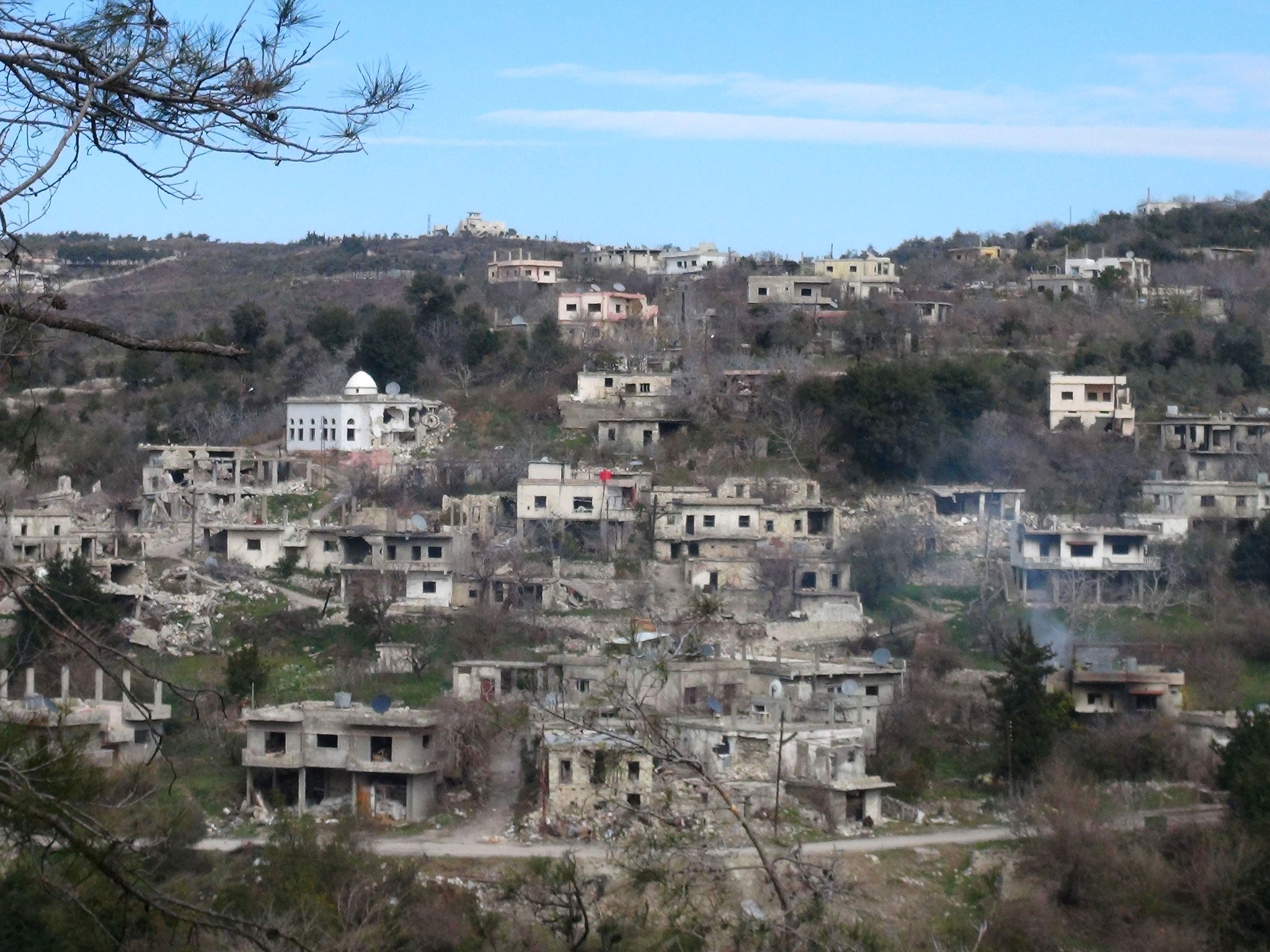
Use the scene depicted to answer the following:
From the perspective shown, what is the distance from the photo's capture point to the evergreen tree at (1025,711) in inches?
848

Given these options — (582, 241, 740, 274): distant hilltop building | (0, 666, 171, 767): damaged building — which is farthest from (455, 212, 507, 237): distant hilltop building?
(0, 666, 171, 767): damaged building

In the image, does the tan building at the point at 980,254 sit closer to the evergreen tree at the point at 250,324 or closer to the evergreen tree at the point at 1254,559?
the evergreen tree at the point at 250,324

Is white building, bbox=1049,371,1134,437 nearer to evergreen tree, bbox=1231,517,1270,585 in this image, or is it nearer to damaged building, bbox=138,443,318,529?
evergreen tree, bbox=1231,517,1270,585

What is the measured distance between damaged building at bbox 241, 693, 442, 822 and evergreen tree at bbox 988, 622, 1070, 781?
629 cm

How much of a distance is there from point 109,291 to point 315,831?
42.0 meters

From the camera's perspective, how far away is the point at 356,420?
3300 centimetres

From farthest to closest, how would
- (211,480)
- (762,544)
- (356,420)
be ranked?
(356,420), (211,480), (762,544)

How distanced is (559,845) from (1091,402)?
58.8ft

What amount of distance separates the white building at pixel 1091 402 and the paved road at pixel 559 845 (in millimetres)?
14896

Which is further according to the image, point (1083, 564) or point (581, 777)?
point (1083, 564)

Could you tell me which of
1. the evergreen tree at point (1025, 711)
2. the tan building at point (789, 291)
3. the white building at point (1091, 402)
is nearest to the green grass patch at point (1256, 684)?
the evergreen tree at point (1025, 711)

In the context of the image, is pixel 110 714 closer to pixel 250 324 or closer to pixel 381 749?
pixel 381 749

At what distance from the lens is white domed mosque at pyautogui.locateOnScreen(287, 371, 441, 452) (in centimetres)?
3300

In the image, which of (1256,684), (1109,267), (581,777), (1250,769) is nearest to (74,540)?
(581,777)
